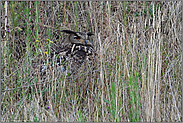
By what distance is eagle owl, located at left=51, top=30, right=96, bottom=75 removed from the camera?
291 cm

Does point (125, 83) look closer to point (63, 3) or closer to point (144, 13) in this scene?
point (144, 13)

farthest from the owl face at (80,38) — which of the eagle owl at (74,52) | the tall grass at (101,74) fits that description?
the tall grass at (101,74)

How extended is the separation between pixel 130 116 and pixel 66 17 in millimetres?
2329

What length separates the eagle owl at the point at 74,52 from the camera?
2914 mm

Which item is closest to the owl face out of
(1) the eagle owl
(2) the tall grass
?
(1) the eagle owl

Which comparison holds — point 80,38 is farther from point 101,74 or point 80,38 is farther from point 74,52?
point 101,74

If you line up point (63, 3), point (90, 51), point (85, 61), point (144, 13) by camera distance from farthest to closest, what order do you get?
point (63, 3), point (144, 13), point (90, 51), point (85, 61)

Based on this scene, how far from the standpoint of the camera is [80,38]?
351 centimetres

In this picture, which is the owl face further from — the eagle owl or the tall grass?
the tall grass

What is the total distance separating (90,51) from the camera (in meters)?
3.33

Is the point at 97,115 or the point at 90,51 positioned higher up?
the point at 90,51

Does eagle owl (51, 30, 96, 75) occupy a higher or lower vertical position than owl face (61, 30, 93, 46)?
lower

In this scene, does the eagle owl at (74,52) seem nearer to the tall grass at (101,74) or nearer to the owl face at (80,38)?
the owl face at (80,38)

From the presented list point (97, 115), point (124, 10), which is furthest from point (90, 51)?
point (97, 115)
